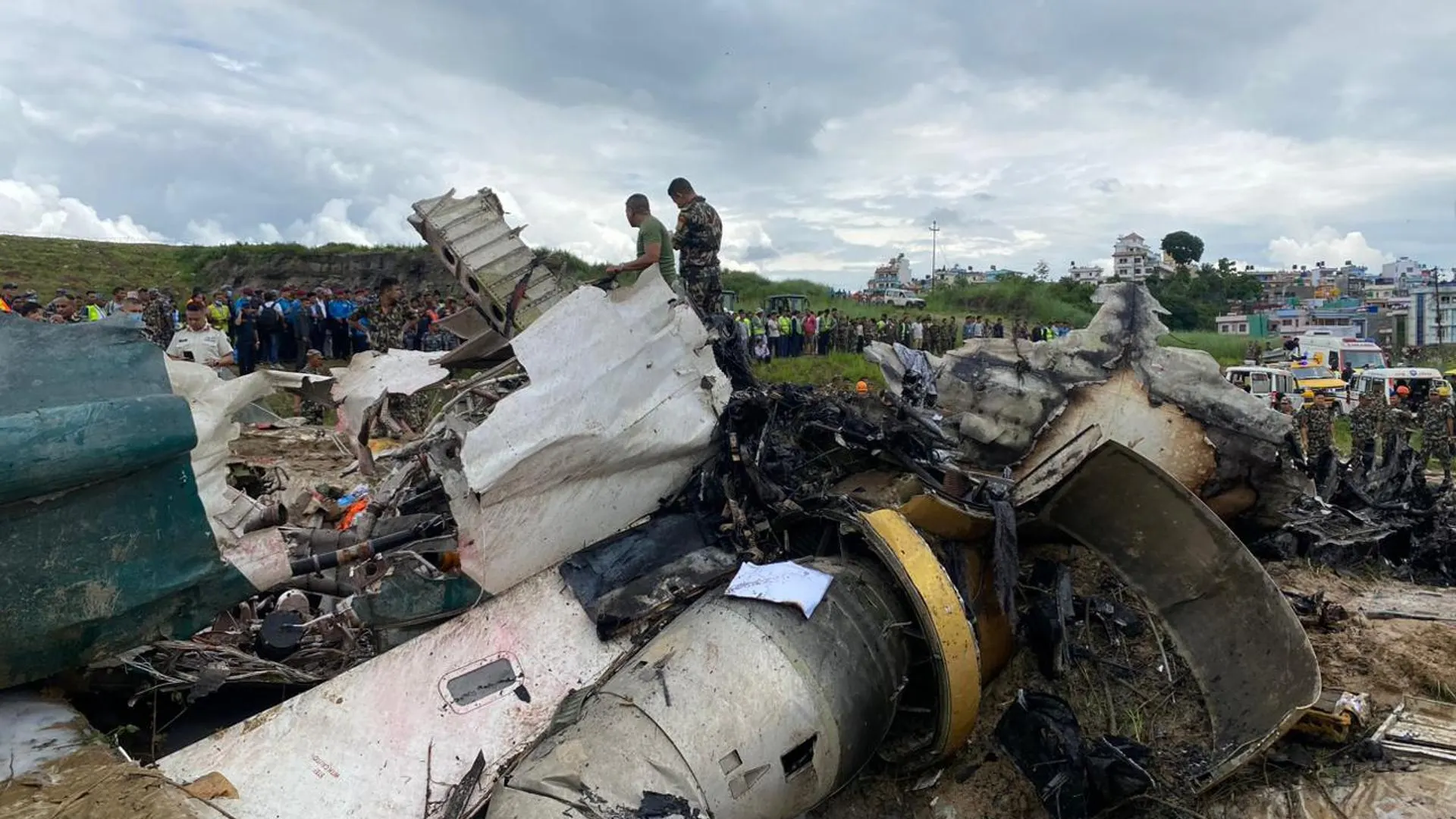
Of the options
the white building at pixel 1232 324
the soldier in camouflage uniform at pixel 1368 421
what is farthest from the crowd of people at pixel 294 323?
the white building at pixel 1232 324

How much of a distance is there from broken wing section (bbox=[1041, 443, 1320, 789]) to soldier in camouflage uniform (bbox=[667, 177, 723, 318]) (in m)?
3.07

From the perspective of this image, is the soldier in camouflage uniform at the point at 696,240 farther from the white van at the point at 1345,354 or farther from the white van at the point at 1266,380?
the white van at the point at 1345,354

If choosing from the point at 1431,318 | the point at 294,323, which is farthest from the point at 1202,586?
the point at 1431,318

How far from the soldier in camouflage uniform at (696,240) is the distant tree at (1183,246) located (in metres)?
79.2

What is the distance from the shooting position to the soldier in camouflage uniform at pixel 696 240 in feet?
20.7

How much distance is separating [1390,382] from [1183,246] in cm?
6217

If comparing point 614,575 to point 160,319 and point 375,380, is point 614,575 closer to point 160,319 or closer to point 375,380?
point 375,380

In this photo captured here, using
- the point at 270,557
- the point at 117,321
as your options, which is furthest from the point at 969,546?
the point at 117,321

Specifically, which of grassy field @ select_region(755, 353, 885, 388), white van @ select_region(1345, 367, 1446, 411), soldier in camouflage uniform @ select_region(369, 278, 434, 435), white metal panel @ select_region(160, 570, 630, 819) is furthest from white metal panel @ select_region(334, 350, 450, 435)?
white van @ select_region(1345, 367, 1446, 411)

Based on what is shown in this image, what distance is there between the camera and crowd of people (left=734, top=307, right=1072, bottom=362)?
68.0 feet

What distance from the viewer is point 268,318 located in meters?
12.6

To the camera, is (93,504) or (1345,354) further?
(1345,354)

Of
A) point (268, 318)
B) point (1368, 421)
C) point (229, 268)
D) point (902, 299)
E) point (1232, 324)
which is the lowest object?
point (1368, 421)

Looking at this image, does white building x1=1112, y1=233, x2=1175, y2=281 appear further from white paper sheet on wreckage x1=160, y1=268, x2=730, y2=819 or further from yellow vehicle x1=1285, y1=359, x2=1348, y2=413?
white paper sheet on wreckage x1=160, y1=268, x2=730, y2=819
